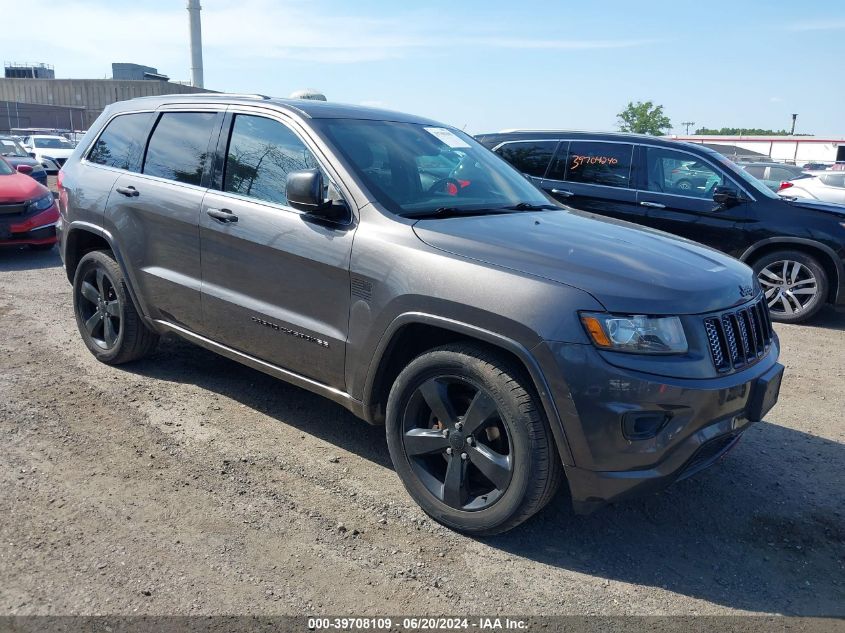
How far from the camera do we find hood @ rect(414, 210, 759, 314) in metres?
2.78

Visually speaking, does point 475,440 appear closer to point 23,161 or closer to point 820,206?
point 820,206

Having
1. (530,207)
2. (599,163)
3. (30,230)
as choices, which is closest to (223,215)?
(530,207)

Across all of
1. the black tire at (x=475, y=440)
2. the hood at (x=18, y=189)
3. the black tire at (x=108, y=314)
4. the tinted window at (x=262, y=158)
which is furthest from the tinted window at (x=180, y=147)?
the hood at (x=18, y=189)

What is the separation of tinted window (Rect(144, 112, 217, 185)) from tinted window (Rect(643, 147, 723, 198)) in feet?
17.3

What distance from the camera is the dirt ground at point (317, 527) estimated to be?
8.98 ft

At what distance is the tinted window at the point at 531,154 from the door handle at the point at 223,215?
5.16 metres

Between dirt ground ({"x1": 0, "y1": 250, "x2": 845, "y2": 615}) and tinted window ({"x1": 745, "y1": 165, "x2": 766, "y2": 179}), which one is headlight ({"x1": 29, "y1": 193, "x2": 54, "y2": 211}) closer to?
dirt ground ({"x1": 0, "y1": 250, "x2": 845, "y2": 615})

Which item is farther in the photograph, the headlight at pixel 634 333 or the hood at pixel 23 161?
the hood at pixel 23 161

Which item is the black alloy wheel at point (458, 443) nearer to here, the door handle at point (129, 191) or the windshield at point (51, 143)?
the door handle at point (129, 191)

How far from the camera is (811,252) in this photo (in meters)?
7.34

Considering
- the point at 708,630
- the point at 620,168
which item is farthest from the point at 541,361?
the point at 620,168

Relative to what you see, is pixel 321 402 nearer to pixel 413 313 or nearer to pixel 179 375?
pixel 179 375

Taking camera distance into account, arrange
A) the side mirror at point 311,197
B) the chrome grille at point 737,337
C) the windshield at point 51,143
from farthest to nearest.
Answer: the windshield at point 51,143
the side mirror at point 311,197
the chrome grille at point 737,337

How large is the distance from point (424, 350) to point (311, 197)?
0.90 metres
